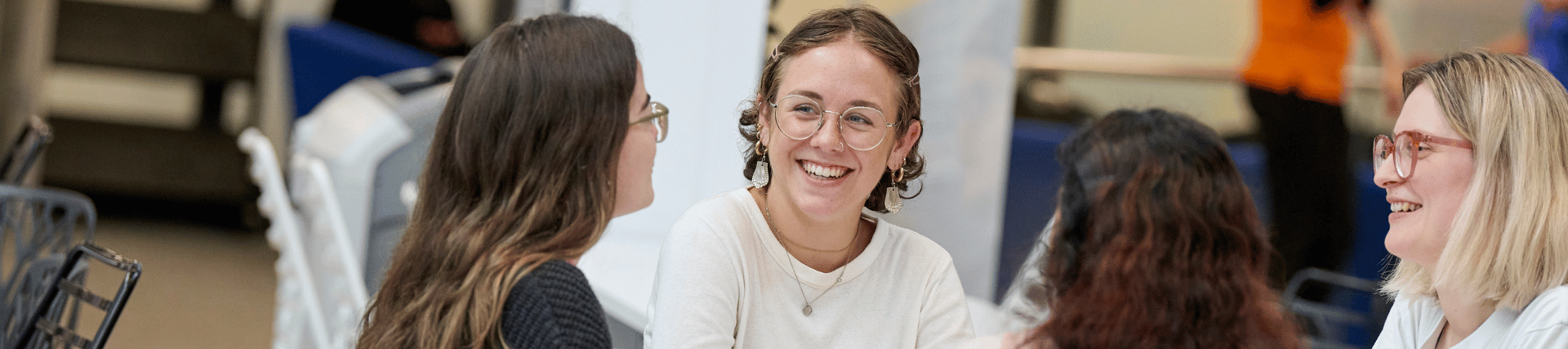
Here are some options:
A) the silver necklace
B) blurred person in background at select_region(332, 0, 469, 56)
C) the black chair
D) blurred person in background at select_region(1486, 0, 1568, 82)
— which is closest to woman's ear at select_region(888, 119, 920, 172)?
the silver necklace

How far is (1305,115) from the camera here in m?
3.04

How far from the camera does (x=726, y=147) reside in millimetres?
2156

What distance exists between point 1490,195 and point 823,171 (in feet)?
2.26

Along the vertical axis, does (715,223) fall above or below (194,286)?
above

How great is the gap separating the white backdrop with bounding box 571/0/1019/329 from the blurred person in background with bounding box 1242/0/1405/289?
51.0 inches

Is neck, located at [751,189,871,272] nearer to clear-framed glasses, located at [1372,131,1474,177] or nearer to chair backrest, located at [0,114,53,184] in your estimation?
clear-framed glasses, located at [1372,131,1474,177]

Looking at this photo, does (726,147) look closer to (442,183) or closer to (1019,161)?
(442,183)

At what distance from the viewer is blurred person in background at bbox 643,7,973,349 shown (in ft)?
4.42

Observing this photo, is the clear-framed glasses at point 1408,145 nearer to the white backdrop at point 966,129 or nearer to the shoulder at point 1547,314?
the shoulder at point 1547,314

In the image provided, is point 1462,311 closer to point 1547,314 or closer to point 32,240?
point 1547,314

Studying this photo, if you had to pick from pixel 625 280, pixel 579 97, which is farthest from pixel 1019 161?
pixel 579 97

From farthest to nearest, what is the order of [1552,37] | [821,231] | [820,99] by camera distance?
1. [1552,37]
2. [821,231]
3. [820,99]

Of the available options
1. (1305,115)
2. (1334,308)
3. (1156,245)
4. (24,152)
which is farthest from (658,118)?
(1334,308)

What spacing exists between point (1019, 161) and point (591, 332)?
7.63 ft
